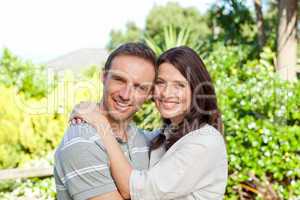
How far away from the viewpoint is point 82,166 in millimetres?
1593

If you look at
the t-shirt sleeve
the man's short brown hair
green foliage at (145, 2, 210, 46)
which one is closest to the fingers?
the t-shirt sleeve

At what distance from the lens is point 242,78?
213 inches

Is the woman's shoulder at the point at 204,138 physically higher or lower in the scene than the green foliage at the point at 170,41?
lower

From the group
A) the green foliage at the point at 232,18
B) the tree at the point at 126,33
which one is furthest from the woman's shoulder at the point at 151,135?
the tree at the point at 126,33

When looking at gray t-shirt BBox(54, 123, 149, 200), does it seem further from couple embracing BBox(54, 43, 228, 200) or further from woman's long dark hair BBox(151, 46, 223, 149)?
woman's long dark hair BBox(151, 46, 223, 149)

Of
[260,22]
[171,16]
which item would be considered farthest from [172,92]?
[171,16]

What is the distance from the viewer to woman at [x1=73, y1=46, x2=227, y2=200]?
1.72 meters

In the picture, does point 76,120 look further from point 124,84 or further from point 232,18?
point 232,18

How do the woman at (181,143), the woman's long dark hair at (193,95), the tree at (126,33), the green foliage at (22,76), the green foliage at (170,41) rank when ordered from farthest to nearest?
the tree at (126,33), the green foliage at (22,76), the green foliage at (170,41), the woman's long dark hair at (193,95), the woman at (181,143)

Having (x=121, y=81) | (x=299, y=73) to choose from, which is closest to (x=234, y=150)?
(x=299, y=73)

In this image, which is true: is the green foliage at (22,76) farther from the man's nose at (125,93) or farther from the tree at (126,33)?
the tree at (126,33)

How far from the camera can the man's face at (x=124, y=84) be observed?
1.82 m

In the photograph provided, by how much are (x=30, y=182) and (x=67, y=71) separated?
211 centimetres

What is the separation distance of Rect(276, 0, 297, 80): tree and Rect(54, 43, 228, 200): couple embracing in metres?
4.08
